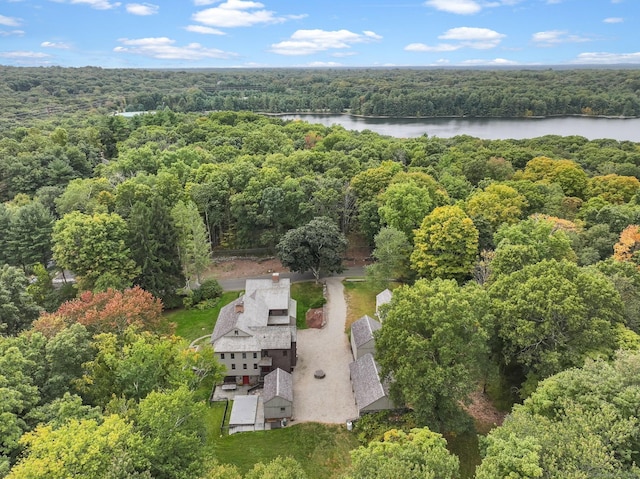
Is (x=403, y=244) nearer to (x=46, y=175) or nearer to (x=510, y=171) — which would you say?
(x=510, y=171)

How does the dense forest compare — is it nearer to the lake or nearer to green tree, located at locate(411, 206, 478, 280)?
green tree, located at locate(411, 206, 478, 280)

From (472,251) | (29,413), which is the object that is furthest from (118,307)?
(472,251)

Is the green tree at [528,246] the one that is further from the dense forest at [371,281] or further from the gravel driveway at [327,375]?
the gravel driveway at [327,375]

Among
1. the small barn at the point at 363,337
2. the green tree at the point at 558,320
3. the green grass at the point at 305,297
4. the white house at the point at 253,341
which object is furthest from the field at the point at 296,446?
the green grass at the point at 305,297

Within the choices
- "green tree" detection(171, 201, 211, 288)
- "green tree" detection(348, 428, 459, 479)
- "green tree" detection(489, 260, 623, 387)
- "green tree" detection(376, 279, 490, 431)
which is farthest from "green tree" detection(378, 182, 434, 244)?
"green tree" detection(348, 428, 459, 479)

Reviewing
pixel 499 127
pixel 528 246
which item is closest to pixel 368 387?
pixel 528 246

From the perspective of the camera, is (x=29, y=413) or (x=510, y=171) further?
(x=510, y=171)

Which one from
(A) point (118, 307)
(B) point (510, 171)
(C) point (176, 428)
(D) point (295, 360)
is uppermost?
(B) point (510, 171)
